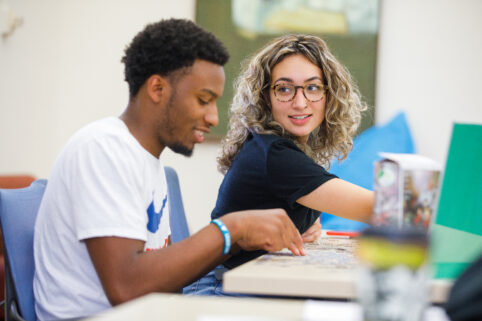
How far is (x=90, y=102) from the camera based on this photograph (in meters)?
3.83

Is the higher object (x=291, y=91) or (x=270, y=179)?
(x=291, y=91)

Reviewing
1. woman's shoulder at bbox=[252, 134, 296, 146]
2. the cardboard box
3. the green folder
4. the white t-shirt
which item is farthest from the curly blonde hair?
the cardboard box

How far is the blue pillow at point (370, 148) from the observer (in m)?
3.34

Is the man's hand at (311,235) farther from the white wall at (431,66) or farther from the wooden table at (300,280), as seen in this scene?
the white wall at (431,66)

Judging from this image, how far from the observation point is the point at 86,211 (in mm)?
1173

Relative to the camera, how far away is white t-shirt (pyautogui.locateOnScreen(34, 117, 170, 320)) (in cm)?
117

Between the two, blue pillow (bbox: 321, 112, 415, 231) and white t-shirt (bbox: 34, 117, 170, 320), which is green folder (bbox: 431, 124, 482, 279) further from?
blue pillow (bbox: 321, 112, 415, 231)

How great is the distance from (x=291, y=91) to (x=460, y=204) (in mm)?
791

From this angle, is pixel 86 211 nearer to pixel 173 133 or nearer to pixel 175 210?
pixel 173 133

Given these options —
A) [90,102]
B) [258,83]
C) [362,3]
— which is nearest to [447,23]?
[362,3]

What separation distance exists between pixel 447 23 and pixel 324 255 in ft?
8.69

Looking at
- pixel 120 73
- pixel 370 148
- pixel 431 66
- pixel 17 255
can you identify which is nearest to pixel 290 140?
pixel 17 255

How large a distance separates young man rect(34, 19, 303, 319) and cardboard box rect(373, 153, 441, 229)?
361 millimetres

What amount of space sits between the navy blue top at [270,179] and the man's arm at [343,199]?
0.02m
